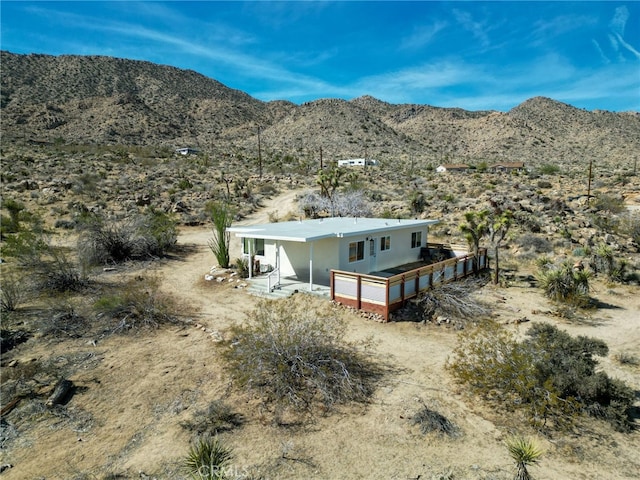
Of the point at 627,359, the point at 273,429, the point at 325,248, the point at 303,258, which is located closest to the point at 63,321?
the point at 273,429

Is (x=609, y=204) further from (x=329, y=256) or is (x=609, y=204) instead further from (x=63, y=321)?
(x=63, y=321)

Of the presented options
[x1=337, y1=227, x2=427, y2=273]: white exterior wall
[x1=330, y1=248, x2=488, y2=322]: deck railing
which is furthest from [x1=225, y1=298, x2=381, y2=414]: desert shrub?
[x1=337, y1=227, x2=427, y2=273]: white exterior wall

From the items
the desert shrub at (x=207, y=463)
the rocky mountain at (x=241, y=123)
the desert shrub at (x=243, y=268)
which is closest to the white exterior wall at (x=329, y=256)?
the desert shrub at (x=243, y=268)

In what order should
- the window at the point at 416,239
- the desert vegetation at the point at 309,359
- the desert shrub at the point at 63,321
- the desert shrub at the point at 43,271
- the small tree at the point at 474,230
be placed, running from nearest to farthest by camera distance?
the desert vegetation at the point at 309,359, the desert shrub at the point at 63,321, the desert shrub at the point at 43,271, the small tree at the point at 474,230, the window at the point at 416,239

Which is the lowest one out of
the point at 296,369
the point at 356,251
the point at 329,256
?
the point at 296,369

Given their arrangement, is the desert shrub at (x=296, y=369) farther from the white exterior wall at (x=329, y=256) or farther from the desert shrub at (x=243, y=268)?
the desert shrub at (x=243, y=268)
